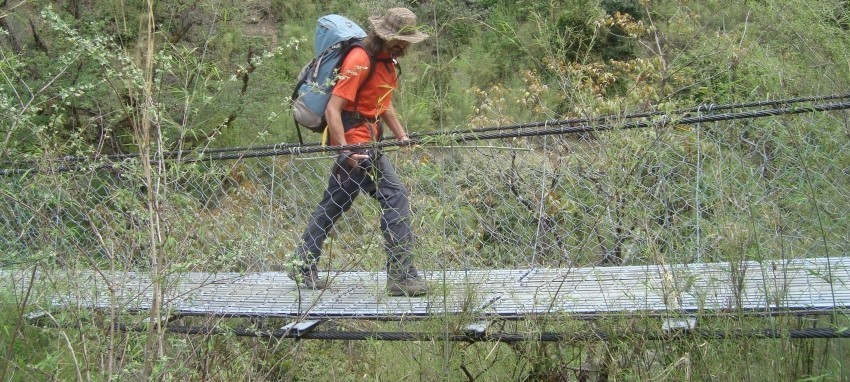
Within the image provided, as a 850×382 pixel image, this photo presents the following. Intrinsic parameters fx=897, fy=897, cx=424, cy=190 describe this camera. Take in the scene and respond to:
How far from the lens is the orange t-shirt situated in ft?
11.6

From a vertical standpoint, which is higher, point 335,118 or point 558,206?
point 335,118

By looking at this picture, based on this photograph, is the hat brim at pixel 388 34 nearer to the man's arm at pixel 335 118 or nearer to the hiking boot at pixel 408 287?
the man's arm at pixel 335 118

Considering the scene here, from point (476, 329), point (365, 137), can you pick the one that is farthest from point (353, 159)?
point (476, 329)

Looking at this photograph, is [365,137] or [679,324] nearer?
[679,324]

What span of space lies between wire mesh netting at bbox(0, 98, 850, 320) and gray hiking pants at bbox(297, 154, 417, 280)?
2.2 inches

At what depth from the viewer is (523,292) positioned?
10.5 feet

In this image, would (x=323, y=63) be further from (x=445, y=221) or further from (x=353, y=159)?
(x=445, y=221)

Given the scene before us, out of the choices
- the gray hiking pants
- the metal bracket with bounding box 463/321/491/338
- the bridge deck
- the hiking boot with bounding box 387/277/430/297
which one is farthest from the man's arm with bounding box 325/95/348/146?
the metal bracket with bounding box 463/321/491/338

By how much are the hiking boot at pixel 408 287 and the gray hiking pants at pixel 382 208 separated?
0.02m

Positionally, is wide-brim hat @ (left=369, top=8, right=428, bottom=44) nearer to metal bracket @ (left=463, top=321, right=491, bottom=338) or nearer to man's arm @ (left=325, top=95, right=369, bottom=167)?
man's arm @ (left=325, top=95, right=369, bottom=167)

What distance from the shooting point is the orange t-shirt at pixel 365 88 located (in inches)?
139

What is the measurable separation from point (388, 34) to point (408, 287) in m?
1.02

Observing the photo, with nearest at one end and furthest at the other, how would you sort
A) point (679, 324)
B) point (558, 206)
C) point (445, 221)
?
point (679, 324), point (445, 221), point (558, 206)

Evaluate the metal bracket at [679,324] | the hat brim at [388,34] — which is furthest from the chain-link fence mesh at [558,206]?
the hat brim at [388,34]
